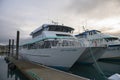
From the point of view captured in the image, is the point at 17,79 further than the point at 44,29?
No

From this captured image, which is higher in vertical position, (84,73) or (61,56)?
(61,56)

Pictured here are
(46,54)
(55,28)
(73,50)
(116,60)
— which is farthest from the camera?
(116,60)

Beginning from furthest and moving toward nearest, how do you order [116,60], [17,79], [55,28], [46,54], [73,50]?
[116,60] → [55,28] → [46,54] → [17,79] → [73,50]

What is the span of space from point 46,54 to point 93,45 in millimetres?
4935

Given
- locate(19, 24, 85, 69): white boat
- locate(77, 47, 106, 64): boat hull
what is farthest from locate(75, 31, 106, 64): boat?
locate(19, 24, 85, 69): white boat

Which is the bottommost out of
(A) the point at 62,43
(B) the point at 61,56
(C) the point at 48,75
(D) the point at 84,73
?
(D) the point at 84,73

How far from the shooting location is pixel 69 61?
1230cm

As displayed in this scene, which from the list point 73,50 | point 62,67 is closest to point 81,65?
point 62,67

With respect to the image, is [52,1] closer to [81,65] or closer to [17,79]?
[81,65]

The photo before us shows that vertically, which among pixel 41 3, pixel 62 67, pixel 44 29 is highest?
pixel 41 3

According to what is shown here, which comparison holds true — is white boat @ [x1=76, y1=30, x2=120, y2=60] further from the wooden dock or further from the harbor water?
the wooden dock

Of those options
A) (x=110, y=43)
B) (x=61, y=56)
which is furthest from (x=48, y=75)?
(x=110, y=43)

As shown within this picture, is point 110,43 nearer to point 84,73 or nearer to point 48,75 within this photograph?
point 84,73

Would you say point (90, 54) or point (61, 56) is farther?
point (90, 54)
